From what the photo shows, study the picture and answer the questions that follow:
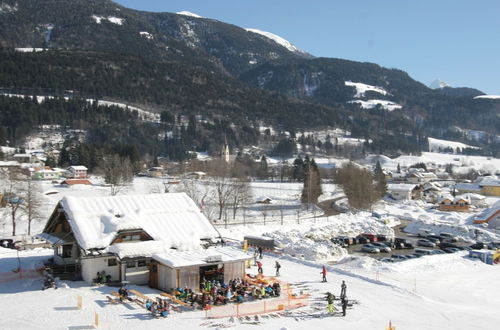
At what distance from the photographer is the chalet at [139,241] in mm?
26438

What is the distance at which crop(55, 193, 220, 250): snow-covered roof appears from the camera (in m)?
28.1

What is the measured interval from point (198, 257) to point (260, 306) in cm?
493

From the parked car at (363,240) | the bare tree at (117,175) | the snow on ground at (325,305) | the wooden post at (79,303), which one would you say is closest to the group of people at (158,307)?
the snow on ground at (325,305)

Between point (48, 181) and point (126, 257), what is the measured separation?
7196cm

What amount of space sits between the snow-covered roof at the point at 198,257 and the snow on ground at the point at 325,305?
1.80m

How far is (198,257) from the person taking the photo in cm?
2669

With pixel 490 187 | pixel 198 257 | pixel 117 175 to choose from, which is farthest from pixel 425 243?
pixel 490 187

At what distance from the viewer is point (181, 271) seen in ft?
83.5

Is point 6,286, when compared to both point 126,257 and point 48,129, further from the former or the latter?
point 48,129

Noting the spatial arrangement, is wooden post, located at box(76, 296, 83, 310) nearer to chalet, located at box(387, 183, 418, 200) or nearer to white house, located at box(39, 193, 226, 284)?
white house, located at box(39, 193, 226, 284)

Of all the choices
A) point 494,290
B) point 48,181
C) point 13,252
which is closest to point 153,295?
point 13,252

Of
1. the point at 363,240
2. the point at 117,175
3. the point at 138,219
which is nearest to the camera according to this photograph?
the point at 138,219

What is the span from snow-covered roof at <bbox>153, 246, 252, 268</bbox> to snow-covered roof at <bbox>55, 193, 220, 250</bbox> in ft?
3.77

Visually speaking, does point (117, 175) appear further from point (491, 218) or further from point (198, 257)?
point (198, 257)
